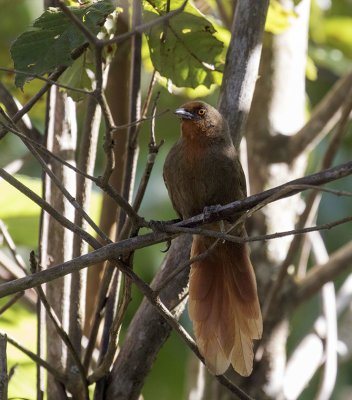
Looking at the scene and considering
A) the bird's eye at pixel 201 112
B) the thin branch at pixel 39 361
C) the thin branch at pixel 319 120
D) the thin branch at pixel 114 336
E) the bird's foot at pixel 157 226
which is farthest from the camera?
the thin branch at pixel 319 120

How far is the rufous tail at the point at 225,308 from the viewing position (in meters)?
2.43

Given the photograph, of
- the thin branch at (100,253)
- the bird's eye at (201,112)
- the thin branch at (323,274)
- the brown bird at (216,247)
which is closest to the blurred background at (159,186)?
the bird's eye at (201,112)

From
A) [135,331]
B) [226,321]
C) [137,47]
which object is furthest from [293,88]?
[135,331]

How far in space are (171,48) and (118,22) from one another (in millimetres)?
372

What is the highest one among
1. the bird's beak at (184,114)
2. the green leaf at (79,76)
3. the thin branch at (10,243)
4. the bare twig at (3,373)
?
the bird's beak at (184,114)

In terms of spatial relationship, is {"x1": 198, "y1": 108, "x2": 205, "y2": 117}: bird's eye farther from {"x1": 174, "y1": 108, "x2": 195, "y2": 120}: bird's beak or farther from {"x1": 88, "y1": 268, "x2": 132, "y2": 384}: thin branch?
{"x1": 88, "y1": 268, "x2": 132, "y2": 384}: thin branch

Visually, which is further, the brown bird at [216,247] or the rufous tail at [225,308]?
the brown bird at [216,247]

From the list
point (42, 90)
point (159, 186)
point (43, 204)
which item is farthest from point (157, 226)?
point (159, 186)

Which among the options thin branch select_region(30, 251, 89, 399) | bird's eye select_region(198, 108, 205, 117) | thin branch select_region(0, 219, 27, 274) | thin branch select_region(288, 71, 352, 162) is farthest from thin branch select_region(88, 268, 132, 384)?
thin branch select_region(288, 71, 352, 162)

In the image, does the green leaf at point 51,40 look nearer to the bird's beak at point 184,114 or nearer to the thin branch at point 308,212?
the bird's beak at point 184,114

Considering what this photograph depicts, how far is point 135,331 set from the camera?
2.46 meters

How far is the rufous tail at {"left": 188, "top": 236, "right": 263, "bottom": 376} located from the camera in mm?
2434

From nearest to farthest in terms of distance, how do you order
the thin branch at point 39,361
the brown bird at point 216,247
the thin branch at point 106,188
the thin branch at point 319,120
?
the thin branch at point 106,188 < the thin branch at point 39,361 < the brown bird at point 216,247 < the thin branch at point 319,120

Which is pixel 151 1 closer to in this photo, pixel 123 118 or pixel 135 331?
pixel 123 118
